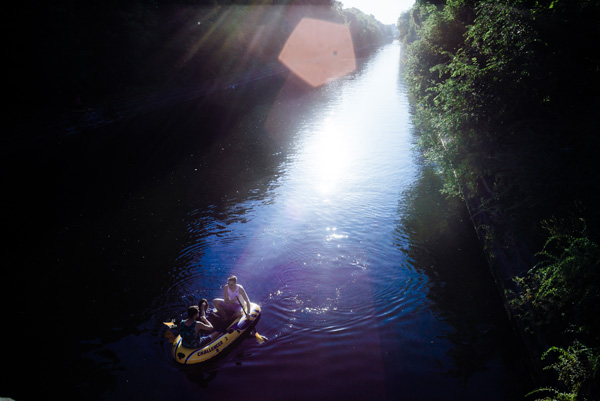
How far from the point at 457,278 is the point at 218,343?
706cm

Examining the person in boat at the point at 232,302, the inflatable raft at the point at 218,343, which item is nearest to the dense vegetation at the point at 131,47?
the person in boat at the point at 232,302

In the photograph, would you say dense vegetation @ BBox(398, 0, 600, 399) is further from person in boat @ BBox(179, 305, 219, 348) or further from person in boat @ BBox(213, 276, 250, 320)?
person in boat @ BBox(179, 305, 219, 348)

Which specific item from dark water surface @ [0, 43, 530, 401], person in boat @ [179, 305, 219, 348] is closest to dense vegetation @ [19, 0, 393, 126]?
dark water surface @ [0, 43, 530, 401]

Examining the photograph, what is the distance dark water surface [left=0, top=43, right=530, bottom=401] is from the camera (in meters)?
7.04

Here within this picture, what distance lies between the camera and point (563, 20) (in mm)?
8516

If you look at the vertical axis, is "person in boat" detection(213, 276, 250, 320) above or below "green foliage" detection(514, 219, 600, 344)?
below

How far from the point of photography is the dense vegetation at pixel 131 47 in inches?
922

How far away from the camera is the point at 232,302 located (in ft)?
26.4

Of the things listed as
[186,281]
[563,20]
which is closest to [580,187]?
[563,20]

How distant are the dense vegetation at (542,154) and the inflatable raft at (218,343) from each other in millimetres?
5992

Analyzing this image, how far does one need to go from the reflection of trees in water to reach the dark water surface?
0.04 metres

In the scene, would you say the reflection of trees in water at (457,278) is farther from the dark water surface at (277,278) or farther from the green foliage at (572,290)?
the green foliage at (572,290)

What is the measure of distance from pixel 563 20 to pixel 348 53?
8684cm

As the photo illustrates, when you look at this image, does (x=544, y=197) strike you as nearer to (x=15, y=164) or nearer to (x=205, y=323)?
(x=205, y=323)
